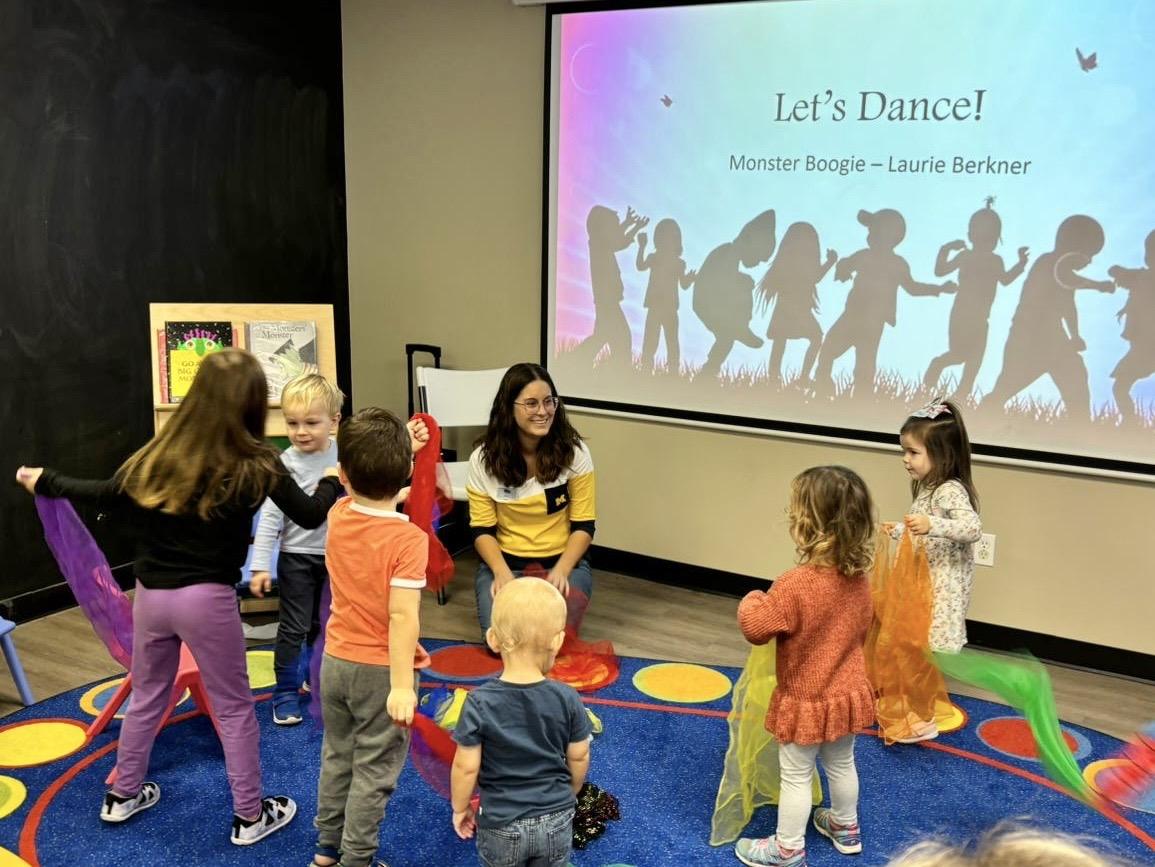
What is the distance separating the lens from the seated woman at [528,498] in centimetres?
347

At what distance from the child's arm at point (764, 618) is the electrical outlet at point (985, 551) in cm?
179

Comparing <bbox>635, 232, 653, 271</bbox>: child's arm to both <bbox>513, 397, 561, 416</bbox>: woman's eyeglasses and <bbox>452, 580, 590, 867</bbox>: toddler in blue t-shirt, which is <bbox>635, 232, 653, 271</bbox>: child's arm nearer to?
<bbox>513, 397, 561, 416</bbox>: woman's eyeglasses

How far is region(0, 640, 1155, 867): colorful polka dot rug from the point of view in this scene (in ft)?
7.92

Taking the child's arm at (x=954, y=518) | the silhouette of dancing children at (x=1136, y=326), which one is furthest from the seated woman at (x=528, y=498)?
the silhouette of dancing children at (x=1136, y=326)

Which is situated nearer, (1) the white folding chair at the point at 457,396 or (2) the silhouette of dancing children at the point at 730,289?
(2) the silhouette of dancing children at the point at 730,289

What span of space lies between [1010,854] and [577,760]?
131cm

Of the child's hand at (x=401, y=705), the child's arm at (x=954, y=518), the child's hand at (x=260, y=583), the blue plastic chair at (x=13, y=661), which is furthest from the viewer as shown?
the blue plastic chair at (x=13, y=661)

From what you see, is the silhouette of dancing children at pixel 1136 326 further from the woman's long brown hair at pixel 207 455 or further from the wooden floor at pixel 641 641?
the woman's long brown hair at pixel 207 455

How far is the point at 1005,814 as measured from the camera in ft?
8.76

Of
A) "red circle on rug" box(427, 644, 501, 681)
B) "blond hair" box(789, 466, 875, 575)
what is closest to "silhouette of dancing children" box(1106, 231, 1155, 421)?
"blond hair" box(789, 466, 875, 575)

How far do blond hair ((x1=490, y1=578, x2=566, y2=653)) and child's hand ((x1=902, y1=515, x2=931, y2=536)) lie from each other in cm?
137

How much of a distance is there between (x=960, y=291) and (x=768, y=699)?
1.89 m

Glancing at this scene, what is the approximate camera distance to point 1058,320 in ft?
11.5

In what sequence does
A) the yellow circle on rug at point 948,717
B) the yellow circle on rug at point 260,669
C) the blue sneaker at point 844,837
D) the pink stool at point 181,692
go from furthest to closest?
the yellow circle on rug at point 260,669, the yellow circle on rug at point 948,717, the pink stool at point 181,692, the blue sneaker at point 844,837
